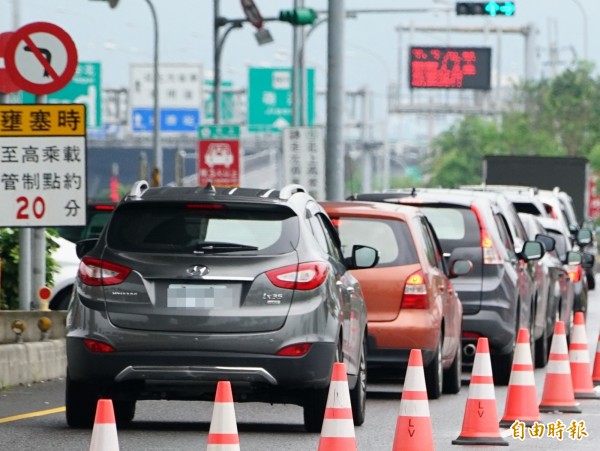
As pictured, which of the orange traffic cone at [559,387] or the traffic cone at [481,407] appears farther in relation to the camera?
the orange traffic cone at [559,387]

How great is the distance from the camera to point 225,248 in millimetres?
13211

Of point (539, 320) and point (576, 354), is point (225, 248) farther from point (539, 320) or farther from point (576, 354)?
point (539, 320)

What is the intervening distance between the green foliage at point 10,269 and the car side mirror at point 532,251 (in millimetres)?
4842

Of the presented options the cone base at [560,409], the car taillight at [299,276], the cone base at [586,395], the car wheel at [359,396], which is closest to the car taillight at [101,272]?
the car taillight at [299,276]

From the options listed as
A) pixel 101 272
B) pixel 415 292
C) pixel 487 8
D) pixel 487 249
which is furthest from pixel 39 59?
pixel 487 8

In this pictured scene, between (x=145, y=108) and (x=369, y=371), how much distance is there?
245 feet

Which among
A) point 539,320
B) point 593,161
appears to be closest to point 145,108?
point 593,161

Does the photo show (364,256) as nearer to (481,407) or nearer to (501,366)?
(481,407)

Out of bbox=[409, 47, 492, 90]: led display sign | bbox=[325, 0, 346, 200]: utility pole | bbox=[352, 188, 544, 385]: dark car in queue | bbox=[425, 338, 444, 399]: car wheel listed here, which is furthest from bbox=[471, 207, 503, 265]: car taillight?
bbox=[409, 47, 492, 90]: led display sign

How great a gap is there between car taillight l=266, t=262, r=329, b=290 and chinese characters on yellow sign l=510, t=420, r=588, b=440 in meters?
1.61

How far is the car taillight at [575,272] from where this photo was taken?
28.9 m

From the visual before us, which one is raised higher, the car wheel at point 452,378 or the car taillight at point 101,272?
the car taillight at point 101,272

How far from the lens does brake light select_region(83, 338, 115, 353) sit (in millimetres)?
13203

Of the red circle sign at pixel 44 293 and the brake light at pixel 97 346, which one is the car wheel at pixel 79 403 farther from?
the red circle sign at pixel 44 293
